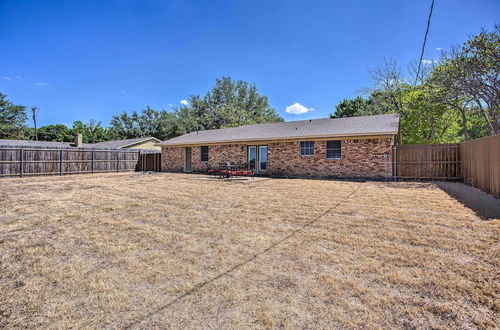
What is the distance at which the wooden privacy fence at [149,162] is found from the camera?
22.1 metres

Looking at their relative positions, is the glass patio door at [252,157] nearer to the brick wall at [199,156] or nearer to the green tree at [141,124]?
the brick wall at [199,156]

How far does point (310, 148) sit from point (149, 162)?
1472 centimetres

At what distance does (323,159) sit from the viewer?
1414 centimetres

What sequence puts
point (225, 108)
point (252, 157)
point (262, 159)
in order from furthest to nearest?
1. point (225, 108)
2. point (252, 157)
3. point (262, 159)

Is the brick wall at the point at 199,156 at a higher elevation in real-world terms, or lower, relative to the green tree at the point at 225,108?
lower

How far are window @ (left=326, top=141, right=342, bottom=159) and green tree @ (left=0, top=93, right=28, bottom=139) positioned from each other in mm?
45500

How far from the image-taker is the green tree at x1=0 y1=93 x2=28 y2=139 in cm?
3634

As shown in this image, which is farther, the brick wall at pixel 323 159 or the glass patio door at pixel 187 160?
the glass patio door at pixel 187 160

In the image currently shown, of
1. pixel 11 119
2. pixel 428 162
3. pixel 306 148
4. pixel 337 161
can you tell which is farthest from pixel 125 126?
pixel 428 162

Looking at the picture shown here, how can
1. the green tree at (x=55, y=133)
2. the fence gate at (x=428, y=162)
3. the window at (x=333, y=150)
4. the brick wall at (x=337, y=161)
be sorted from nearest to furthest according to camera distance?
the fence gate at (x=428, y=162), the brick wall at (x=337, y=161), the window at (x=333, y=150), the green tree at (x=55, y=133)

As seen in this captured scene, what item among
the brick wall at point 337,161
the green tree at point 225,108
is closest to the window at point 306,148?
the brick wall at point 337,161

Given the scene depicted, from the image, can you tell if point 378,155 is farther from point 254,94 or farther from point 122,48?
point 254,94

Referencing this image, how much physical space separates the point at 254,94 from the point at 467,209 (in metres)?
39.3

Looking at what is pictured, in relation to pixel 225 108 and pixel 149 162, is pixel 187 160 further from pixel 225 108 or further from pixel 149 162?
pixel 225 108
